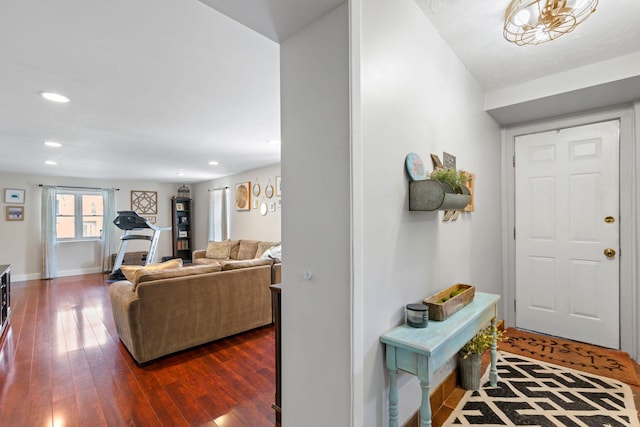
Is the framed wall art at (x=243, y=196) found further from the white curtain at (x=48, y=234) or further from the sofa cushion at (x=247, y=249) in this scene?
the white curtain at (x=48, y=234)

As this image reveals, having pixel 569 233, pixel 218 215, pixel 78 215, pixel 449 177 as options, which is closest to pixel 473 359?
pixel 449 177

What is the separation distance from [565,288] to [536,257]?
356 mm

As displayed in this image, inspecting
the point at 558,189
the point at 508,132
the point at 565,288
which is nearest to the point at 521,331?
the point at 565,288

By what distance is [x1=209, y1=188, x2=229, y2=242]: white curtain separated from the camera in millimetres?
7359

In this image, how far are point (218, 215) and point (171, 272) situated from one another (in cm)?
502

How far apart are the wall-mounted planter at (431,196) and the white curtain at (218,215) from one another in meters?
6.36

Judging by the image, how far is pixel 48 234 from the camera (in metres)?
6.42

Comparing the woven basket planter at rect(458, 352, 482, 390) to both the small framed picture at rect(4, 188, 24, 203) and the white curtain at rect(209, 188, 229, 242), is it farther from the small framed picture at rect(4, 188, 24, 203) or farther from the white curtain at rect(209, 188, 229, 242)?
the small framed picture at rect(4, 188, 24, 203)

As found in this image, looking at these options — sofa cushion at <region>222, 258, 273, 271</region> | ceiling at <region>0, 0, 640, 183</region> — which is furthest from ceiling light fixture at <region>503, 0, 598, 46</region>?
sofa cushion at <region>222, 258, 273, 271</region>

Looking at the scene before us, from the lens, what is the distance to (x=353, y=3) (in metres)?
1.19

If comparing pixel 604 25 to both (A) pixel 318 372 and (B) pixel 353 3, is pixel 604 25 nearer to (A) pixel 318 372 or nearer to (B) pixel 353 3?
(B) pixel 353 3

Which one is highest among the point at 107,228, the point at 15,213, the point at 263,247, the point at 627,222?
the point at 15,213

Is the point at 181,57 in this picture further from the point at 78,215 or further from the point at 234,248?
the point at 78,215

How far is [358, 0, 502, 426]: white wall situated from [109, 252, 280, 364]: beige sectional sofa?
2.09m
